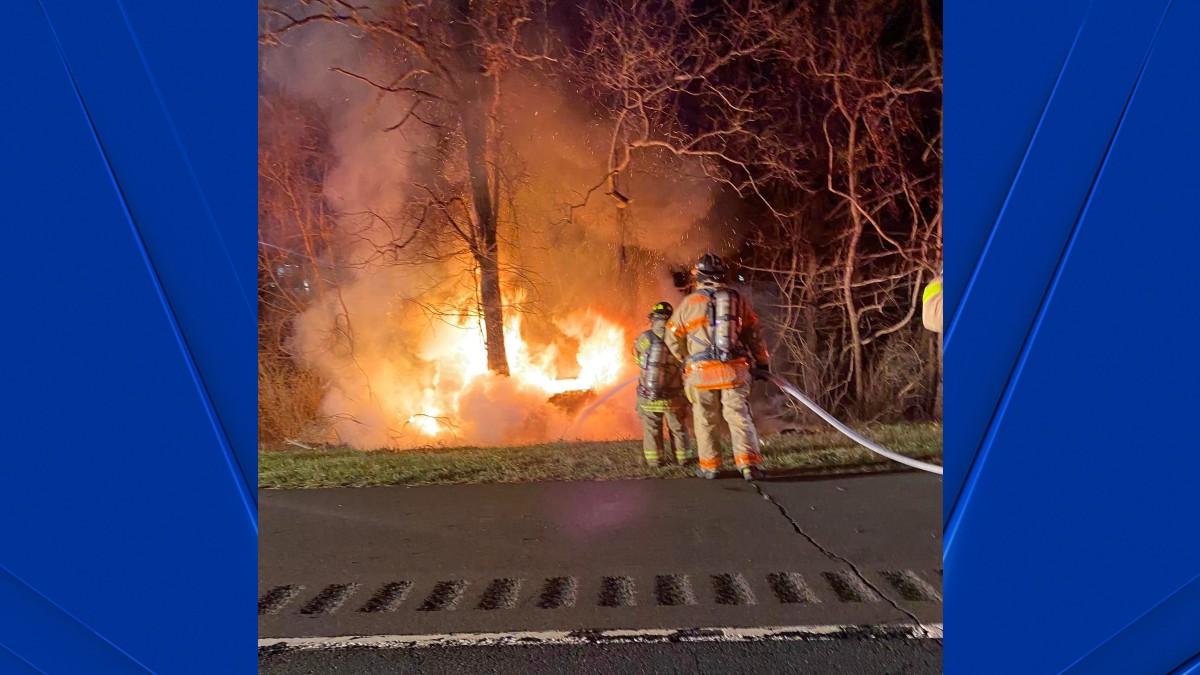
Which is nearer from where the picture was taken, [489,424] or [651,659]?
[651,659]

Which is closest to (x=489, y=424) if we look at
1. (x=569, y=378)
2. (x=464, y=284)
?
(x=569, y=378)

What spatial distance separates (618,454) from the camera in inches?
239

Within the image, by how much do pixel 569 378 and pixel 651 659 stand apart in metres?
3.51

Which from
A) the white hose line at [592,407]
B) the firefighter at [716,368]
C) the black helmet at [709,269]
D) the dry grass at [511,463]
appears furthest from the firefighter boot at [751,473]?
the black helmet at [709,269]

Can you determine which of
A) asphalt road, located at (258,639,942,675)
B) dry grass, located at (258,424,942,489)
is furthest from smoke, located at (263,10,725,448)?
asphalt road, located at (258,639,942,675)

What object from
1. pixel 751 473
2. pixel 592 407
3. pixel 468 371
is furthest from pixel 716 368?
pixel 468 371

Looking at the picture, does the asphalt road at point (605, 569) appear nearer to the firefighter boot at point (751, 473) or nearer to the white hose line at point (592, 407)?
the firefighter boot at point (751, 473)

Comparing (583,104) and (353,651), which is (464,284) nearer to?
(583,104)

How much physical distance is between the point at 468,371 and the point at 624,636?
3.42 meters

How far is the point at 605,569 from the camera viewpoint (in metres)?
3.85

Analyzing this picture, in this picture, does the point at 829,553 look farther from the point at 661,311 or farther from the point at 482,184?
the point at 482,184

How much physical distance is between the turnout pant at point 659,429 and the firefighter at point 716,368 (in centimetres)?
31

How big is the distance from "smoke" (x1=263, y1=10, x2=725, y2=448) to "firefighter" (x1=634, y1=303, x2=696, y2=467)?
57cm
